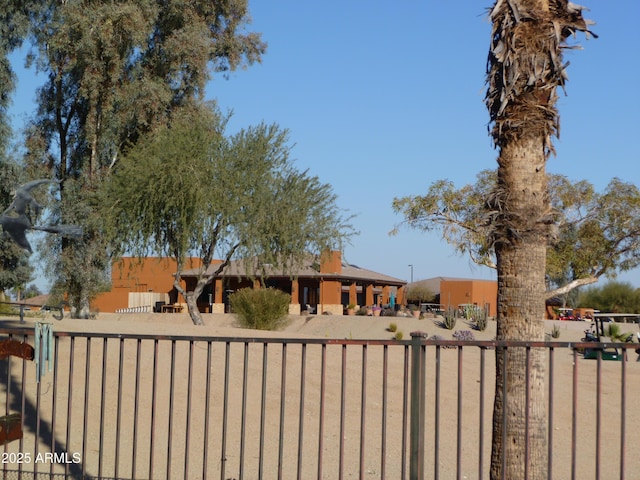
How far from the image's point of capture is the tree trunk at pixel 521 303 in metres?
7.00

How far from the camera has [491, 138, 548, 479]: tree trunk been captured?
7.00m

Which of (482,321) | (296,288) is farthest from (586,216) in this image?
(296,288)

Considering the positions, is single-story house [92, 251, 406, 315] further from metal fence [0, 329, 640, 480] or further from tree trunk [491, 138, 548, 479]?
tree trunk [491, 138, 548, 479]

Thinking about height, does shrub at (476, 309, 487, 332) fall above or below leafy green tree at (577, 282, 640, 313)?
below

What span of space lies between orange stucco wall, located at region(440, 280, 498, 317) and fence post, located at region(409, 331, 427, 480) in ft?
164

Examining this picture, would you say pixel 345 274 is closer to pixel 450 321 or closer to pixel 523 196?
pixel 450 321

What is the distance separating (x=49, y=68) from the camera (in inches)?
1102

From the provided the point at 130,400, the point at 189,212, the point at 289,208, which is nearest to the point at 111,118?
the point at 189,212

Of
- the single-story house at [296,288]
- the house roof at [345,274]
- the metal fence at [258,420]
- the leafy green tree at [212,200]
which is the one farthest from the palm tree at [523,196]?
the single-story house at [296,288]

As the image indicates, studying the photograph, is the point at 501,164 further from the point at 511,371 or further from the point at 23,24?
the point at 23,24

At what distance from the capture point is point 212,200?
84.3 feet

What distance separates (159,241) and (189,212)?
5.73ft

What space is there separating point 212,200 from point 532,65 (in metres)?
19.1

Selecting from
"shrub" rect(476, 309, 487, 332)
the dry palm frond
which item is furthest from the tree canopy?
the dry palm frond
